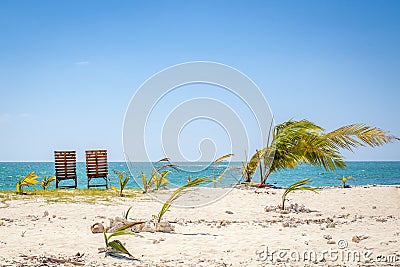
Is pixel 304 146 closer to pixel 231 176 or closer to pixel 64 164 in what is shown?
pixel 231 176

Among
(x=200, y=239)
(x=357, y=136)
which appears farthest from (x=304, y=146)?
(x=200, y=239)

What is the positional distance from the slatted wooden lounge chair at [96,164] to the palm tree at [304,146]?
5.37 meters

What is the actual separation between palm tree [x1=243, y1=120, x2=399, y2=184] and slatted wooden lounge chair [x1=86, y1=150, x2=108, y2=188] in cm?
537

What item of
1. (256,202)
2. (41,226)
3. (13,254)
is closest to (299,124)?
(256,202)

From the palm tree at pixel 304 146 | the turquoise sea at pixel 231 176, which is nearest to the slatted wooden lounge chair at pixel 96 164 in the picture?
the turquoise sea at pixel 231 176

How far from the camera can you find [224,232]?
6.00 metres

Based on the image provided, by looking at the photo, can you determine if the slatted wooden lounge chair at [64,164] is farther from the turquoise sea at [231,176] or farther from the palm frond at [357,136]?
the palm frond at [357,136]

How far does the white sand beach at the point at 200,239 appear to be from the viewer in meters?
4.57

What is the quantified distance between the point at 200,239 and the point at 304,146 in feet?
32.4

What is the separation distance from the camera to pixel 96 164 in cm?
1602

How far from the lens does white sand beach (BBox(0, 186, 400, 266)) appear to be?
4.57m

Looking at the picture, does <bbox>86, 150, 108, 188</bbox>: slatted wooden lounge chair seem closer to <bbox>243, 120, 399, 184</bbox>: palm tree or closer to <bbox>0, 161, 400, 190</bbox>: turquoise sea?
<bbox>0, 161, 400, 190</bbox>: turquoise sea

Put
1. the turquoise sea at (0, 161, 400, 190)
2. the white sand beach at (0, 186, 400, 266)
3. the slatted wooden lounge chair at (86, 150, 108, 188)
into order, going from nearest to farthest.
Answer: the white sand beach at (0, 186, 400, 266)
the turquoise sea at (0, 161, 400, 190)
the slatted wooden lounge chair at (86, 150, 108, 188)

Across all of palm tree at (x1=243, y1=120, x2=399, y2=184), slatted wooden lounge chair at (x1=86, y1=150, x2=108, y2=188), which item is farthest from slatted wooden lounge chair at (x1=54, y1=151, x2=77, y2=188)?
palm tree at (x1=243, y1=120, x2=399, y2=184)
